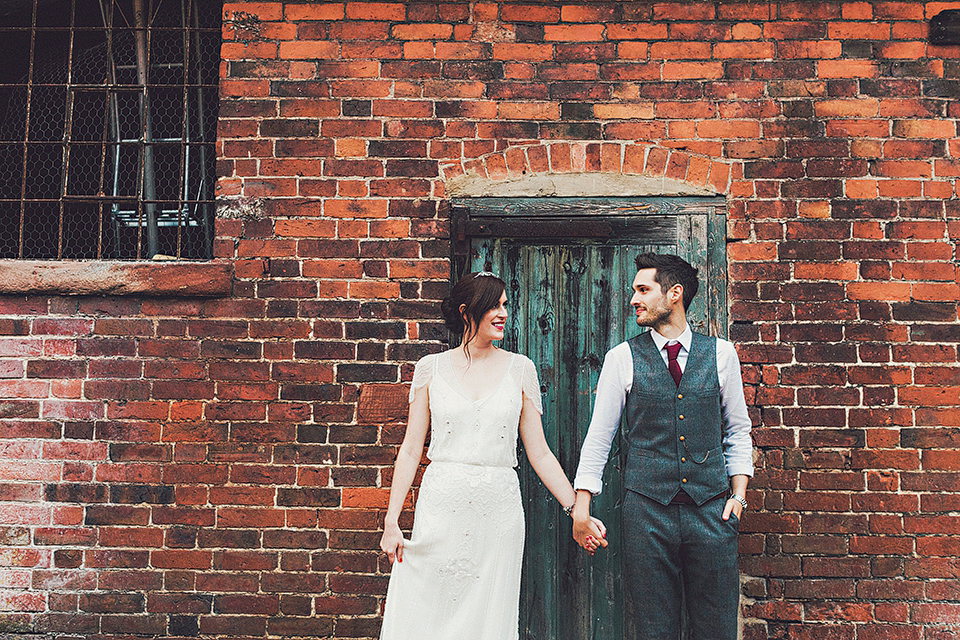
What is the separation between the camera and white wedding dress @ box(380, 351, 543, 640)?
8.77ft

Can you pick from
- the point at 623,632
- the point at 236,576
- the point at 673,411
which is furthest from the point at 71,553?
the point at 673,411

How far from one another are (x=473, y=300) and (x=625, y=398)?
71cm

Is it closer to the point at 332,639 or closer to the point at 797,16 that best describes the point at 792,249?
the point at 797,16

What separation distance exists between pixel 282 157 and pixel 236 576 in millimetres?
1997

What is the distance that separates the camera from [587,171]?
343cm

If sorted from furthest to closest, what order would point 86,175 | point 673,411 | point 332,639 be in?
point 86,175 → point 332,639 → point 673,411

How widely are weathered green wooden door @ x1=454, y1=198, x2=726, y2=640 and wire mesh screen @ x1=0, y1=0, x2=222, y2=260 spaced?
1492 millimetres

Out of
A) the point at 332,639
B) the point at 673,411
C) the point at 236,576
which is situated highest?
the point at 673,411

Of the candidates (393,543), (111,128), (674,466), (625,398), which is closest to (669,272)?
(625,398)

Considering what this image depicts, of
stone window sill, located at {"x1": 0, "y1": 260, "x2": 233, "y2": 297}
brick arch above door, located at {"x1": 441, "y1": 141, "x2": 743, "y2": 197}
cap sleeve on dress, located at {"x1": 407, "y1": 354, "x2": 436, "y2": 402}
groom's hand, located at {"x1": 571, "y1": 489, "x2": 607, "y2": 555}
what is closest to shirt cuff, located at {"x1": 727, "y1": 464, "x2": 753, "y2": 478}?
groom's hand, located at {"x1": 571, "y1": 489, "x2": 607, "y2": 555}

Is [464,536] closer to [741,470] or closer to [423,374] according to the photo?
[423,374]

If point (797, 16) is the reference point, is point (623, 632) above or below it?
below

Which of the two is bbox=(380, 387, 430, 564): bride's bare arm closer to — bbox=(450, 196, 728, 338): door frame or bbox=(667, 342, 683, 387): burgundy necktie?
bbox=(450, 196, 728, 338): door frame

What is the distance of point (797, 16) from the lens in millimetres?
3451
